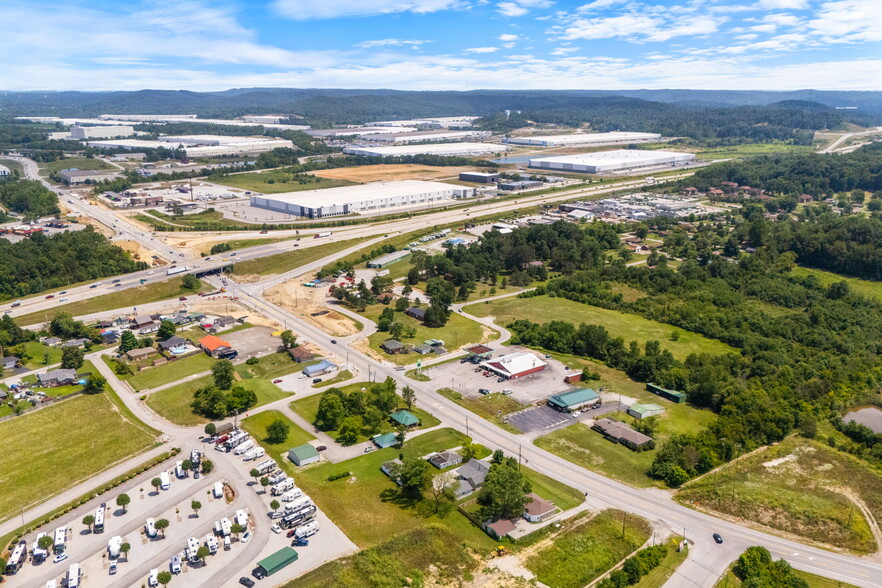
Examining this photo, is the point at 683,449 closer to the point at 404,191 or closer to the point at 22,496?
the point at 22,496

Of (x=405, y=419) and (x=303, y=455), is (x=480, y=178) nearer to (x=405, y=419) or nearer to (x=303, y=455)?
(x=405, y=419)

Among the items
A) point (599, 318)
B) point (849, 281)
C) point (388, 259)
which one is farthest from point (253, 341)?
point (849, 281)

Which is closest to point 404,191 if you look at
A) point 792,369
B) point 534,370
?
point 534,370

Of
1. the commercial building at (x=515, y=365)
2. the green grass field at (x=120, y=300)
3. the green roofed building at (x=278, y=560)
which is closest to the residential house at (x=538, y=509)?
the green roofed building at (x=278, y=560)

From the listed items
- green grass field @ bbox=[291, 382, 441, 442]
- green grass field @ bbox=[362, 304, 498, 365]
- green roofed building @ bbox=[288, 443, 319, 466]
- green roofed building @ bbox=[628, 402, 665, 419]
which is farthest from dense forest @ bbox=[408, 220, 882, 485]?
green roofed building @ bbox=[288, 443, 319, 466]

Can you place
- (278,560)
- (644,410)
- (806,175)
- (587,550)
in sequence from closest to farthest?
(278,560) → (587,550) → (644,410) → (806,175)

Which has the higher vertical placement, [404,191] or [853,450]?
[404,191]

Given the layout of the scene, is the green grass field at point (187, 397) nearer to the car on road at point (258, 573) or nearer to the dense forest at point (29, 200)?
the car on road at point (258, 573)

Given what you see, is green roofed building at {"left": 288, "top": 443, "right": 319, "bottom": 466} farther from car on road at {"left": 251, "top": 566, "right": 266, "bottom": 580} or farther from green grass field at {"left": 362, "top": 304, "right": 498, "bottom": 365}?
green grass field at {"left": 362, "top": 304, "right": 498, "bottom": 365}
